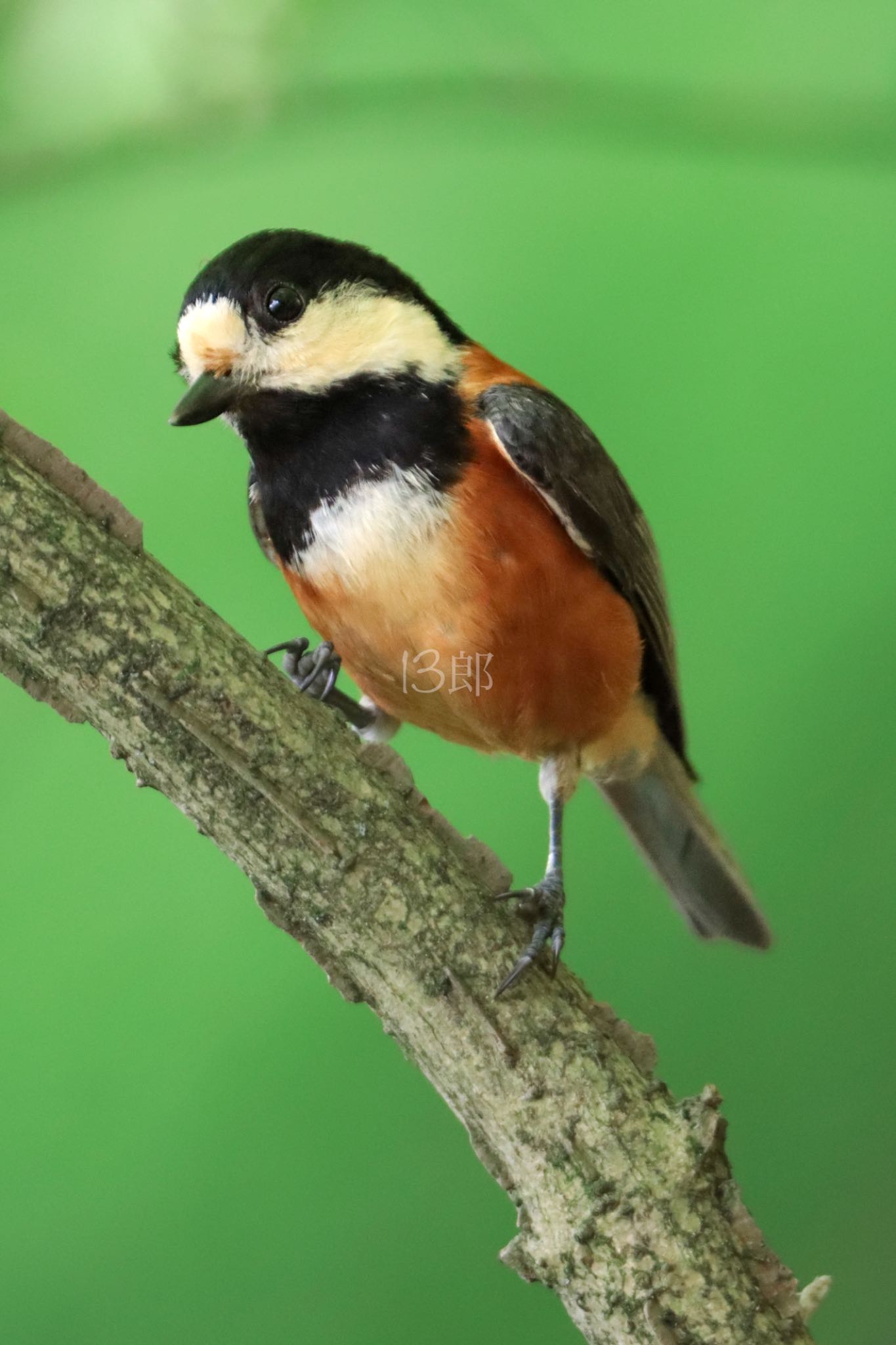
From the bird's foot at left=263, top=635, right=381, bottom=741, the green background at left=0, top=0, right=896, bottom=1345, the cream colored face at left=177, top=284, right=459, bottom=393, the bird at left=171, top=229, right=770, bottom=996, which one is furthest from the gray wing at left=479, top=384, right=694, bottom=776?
the green background at left=0, top=0, right=896, bottom=1345

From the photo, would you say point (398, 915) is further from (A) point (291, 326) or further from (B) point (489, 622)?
(A) point (291, 326)

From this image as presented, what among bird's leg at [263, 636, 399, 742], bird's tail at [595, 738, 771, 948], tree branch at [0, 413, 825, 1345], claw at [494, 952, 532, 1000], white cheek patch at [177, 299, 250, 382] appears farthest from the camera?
bird's tail at [595, 738, 771, 948]

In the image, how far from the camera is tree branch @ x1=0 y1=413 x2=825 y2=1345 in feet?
3.65

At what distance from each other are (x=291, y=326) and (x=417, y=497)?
243mm

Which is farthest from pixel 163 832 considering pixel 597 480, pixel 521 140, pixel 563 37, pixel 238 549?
pixel 563 37

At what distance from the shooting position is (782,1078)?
2180 mm

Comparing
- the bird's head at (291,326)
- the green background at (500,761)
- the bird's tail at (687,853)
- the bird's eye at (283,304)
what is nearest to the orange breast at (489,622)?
the bird's head at (291,326)

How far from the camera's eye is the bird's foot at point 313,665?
1.65 meters

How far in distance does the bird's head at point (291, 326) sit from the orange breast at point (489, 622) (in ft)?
0.35

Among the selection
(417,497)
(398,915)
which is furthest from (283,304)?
(398,915)

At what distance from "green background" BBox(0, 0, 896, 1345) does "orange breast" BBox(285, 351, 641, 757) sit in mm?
636

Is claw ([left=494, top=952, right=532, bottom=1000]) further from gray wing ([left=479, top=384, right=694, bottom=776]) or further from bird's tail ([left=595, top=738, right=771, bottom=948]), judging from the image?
bird's tail ([left=595, top=738, right=771, bottom=948])

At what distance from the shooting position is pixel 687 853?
6.56 feet

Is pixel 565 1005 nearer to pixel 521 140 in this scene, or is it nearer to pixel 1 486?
pixel 1 486
